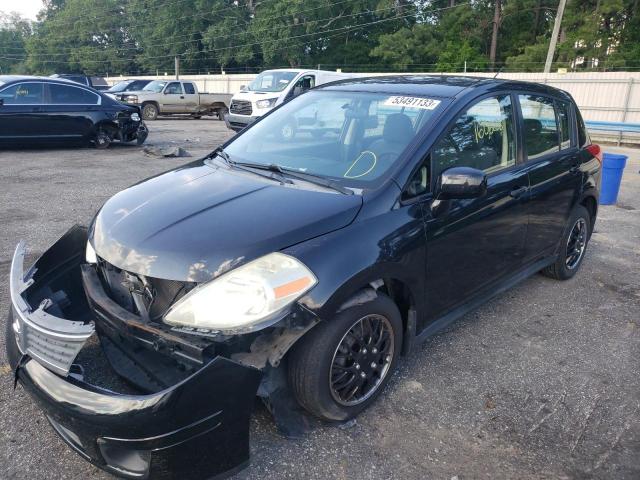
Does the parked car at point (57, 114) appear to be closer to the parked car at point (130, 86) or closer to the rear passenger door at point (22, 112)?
Result: the rear passenger door at point (22, 112)

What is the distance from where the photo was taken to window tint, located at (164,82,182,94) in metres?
21.8

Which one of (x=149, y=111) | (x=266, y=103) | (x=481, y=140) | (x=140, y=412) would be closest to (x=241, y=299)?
(x=140, y=412)

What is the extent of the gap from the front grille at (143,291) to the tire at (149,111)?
66.0 ft

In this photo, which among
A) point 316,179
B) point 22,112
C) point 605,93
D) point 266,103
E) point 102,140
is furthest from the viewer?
point 605,93

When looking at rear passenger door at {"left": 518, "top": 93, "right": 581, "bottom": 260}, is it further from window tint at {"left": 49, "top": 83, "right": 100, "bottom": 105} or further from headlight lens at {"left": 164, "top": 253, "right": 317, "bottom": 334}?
window tint at {"left": 49, "top": 83, "right": 100, "bottom": 105}

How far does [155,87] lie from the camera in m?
21.8

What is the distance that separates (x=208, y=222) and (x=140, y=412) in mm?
947

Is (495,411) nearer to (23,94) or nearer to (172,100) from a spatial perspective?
(23,94)

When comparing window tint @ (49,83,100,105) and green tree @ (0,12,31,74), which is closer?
window tint @ (49,83,100,105)

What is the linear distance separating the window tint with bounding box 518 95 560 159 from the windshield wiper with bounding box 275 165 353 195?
Result: 173 centimetres

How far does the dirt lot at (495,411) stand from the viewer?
2.48 m

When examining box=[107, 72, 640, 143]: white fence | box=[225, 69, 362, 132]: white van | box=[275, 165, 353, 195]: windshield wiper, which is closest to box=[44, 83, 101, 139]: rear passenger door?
box=[225, 69, 362, 132]: white van

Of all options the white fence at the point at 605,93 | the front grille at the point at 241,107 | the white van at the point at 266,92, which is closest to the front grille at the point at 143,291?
the white van at the point at 266,92

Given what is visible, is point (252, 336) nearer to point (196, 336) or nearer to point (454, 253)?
point (196, 336)
